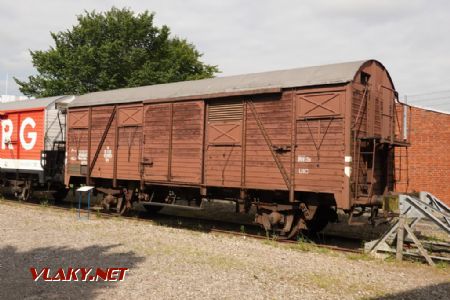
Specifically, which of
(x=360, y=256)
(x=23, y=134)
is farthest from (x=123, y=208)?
(x=360, y=256)

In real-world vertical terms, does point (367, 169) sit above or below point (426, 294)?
above

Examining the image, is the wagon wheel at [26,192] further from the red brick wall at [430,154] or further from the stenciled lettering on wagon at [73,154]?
the red brick wall at [430,154]

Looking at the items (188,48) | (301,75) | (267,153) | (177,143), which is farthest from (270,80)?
(188,48)

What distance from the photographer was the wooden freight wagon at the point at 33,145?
15.2 metres

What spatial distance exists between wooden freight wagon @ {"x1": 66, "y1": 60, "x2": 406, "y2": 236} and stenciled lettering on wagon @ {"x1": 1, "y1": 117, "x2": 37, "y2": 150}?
14.1 ft

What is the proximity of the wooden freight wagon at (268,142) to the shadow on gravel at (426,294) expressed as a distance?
94.2 inches

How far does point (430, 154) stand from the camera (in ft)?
53.1

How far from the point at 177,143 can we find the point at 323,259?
5184 millimetres

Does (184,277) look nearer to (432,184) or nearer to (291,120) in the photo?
(291,120)

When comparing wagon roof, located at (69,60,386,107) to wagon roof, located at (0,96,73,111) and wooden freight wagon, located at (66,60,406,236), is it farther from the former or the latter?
wagon roof, located at (0,96,73,111)

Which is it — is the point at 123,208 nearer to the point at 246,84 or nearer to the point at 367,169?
the point at 246,84

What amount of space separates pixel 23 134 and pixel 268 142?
10.9 metres

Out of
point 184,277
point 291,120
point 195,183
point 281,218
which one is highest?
point 291,120

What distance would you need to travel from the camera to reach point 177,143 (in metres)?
11.4
